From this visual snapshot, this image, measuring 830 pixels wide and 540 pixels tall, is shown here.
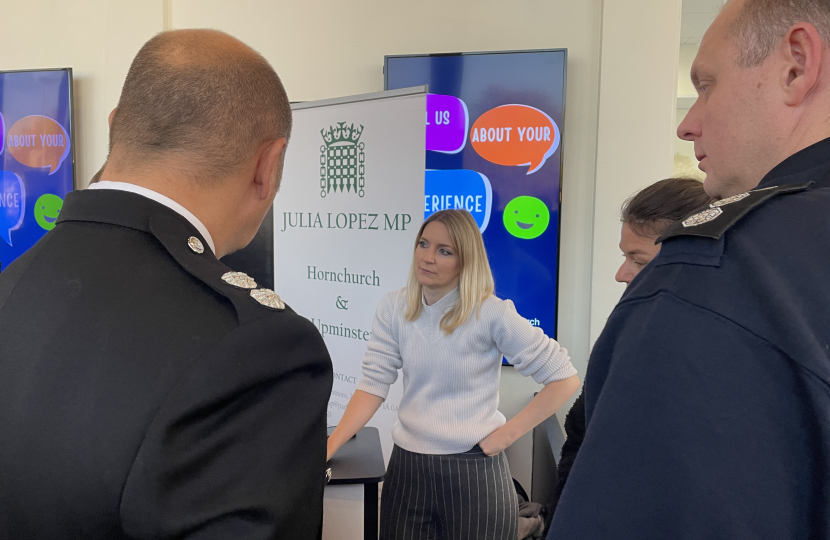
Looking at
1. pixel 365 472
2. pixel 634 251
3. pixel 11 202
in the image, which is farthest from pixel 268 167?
pixel 11 202

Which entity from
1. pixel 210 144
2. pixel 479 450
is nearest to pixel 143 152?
pixel 210 144

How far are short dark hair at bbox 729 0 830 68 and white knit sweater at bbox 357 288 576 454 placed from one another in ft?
4.38

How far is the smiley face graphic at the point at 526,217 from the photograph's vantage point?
9.55 feet

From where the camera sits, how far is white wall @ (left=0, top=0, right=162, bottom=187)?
3379 mm

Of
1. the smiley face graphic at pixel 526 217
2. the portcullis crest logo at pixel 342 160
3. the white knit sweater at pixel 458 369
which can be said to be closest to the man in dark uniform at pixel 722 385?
the white knit sweater at pixel 458 369

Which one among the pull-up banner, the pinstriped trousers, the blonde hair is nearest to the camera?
the pinstriped trousers

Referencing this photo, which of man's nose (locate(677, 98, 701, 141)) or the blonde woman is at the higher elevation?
man's nose (locate(677, 98, 701, 141))

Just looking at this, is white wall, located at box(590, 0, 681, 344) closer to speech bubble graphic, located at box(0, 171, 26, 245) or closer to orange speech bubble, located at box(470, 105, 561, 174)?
orange speech bubble, located at box(470, 105, 561, 174)

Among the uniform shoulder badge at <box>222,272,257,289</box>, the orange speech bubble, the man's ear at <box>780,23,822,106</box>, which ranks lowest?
the uniform shoulder badge at <box>222,272,257,289</box>

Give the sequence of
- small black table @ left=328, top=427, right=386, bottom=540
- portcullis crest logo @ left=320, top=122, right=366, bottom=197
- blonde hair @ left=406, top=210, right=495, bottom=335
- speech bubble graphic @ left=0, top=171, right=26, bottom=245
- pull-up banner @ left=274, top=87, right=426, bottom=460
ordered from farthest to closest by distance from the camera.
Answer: speech bubble graphic @ left=0, top=171, right=26, bottom=245, portcullis crest logo @ left=320, top=122, right=366, bottom=197, pull-up banner @ left=274, top=87, right=426, bottom=460, blonde hair @ left=406, top=210, right=495, bottom=335, small black table @ left=328, top=427, right=386, bottom=540

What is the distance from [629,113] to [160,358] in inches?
108

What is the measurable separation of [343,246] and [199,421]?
177cm

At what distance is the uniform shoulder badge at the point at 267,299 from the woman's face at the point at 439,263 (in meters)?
1.26

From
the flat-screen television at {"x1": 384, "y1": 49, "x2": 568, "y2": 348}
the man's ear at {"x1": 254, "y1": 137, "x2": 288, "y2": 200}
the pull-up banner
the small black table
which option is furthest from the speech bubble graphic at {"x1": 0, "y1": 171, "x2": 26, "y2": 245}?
the man's ear at {"x1": 254, "y1": 137, "x2": 288, "y2": 200}
